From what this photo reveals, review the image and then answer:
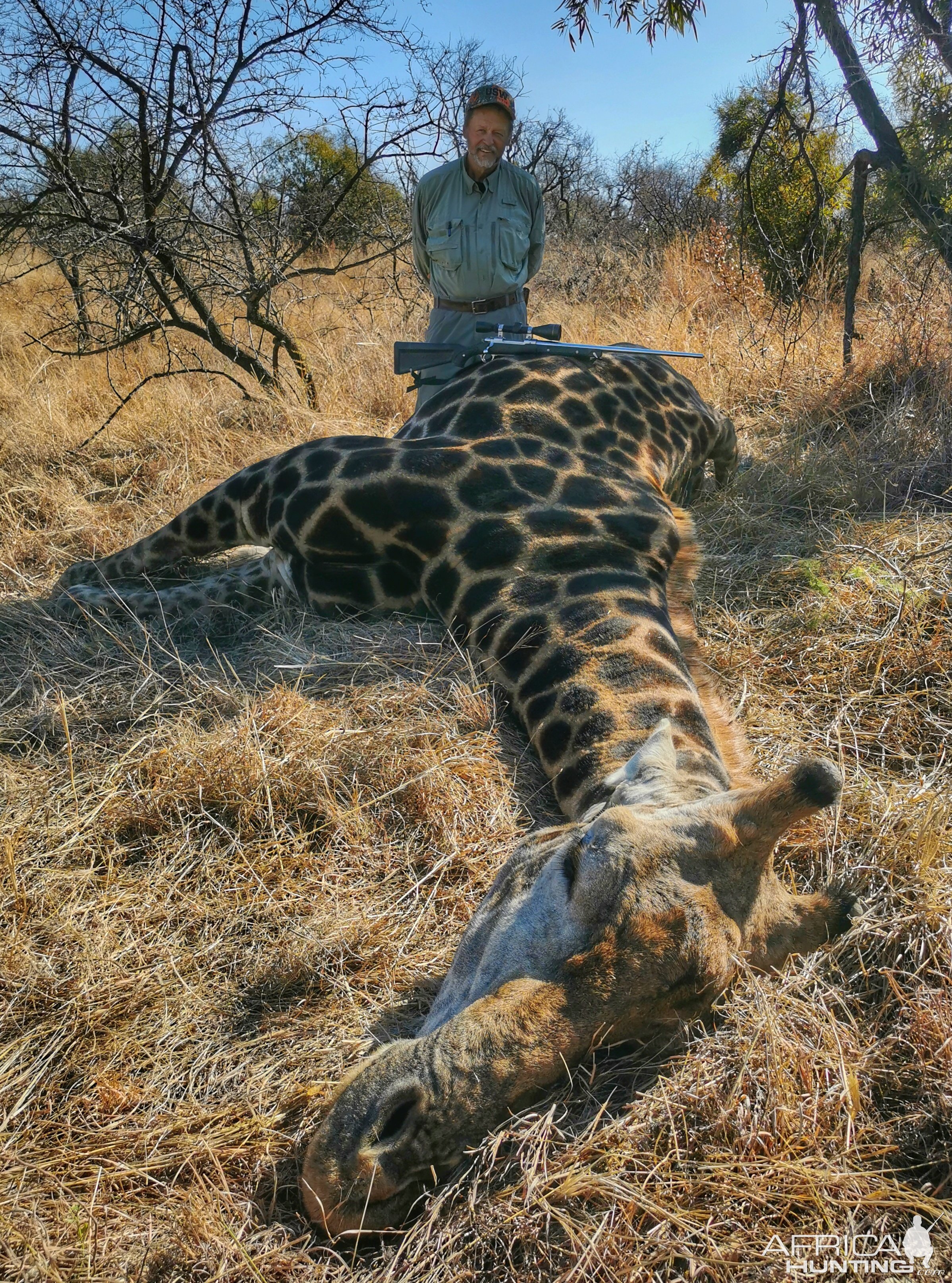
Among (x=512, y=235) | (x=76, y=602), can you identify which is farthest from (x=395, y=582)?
(x=512, y=235)

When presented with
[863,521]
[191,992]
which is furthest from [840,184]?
[191,992]

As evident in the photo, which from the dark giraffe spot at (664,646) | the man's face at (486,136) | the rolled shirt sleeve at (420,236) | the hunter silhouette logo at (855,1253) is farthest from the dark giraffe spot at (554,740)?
the rolled shirt sleeve at (420,236)

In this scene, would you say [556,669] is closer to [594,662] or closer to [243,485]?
[594,662]

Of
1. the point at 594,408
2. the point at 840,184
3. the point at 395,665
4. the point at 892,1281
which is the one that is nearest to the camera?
the point at 892,1281

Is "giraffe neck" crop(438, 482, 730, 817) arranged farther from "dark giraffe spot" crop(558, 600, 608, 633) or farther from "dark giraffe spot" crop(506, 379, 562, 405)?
"dark giraffe spot" crop(506, 379, 562, 405)

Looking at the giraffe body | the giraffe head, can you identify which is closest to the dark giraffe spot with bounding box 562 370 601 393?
the giraffe body

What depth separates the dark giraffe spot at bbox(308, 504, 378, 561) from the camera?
12.6ft

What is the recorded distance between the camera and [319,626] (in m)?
A: 4.10

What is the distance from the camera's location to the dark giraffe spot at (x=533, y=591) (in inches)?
135

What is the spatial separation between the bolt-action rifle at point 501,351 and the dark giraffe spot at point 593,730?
2.58m

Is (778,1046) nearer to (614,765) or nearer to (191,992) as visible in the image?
(614,765)

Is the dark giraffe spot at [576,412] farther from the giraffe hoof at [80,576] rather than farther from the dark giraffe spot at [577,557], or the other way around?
the giraffe hoof at [80,576]

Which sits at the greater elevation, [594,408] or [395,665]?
[594,408]

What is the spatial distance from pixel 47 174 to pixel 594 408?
4.79 meters
